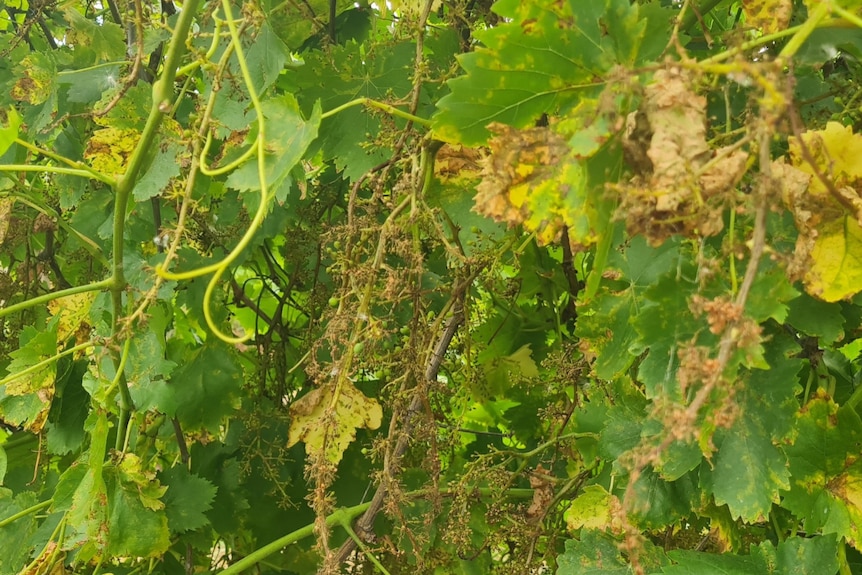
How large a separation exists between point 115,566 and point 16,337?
18.2 inches

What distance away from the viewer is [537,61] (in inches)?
22.1

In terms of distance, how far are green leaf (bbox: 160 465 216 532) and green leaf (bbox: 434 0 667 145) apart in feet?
2.65

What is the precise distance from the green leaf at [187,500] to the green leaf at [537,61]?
81 cm

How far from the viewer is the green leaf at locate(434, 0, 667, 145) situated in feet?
1.80

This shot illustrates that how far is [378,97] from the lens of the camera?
1.02m

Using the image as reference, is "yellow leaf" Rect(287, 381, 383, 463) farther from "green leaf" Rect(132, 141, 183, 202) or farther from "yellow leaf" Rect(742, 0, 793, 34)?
"yellow leaf" Rect(742, 0, 793, 34)

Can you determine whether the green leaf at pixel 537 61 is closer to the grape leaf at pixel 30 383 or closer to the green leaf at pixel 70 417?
the grape leaf at pixel 30 383

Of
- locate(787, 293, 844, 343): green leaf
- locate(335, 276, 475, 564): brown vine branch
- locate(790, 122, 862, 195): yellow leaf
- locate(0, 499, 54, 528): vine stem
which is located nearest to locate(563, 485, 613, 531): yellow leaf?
locate(335, 276, 475, 564): brown vine branch

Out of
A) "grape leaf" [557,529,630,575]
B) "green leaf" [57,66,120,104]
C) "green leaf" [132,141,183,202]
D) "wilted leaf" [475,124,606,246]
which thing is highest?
"green leaf" [57,66,120,104]

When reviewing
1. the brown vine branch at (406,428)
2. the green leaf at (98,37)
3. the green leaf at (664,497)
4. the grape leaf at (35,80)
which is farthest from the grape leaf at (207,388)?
the green leaf at (664,497)

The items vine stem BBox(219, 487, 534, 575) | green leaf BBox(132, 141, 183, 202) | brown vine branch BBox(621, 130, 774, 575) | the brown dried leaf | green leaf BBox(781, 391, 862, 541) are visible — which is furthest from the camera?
vine stem BBox(219, 487, 534, 575)

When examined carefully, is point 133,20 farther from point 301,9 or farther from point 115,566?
point 115,566

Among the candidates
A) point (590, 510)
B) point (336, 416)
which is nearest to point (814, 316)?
point (590, 510)

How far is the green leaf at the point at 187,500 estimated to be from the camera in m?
1.16
